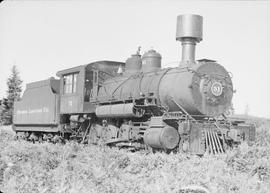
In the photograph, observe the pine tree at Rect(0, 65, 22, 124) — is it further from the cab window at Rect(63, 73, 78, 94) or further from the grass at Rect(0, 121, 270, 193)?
the grass at Rect(0, 121, 270, 193)

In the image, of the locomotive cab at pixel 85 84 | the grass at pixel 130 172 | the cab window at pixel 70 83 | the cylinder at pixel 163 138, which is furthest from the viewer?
the cab window at pixel 70 83

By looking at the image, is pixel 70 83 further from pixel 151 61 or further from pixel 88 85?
pixel 151 61

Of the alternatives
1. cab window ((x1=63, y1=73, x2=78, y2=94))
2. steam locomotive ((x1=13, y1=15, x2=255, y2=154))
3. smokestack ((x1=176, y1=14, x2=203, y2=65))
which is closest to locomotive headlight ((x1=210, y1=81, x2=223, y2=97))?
steam locomotive ((x1=13, y1=15, x2=255, y2=154))

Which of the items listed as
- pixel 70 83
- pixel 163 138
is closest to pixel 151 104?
pixel 163 138

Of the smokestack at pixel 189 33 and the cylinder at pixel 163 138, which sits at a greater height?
the smokestack at pixel 189 33

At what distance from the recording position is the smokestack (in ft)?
45.2

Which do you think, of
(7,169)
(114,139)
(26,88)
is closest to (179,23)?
(114,139)

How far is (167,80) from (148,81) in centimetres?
94

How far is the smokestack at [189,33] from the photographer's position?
542 inches

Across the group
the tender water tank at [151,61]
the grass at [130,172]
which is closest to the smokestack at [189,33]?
the tender water tank at [151,61]

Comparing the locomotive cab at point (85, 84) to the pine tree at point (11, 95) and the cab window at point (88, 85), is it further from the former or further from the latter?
the pine tree at point (11, 95)

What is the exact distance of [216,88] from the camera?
12.4 meters

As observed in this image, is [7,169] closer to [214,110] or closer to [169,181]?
[169,181]

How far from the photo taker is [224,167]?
8.60 metres
